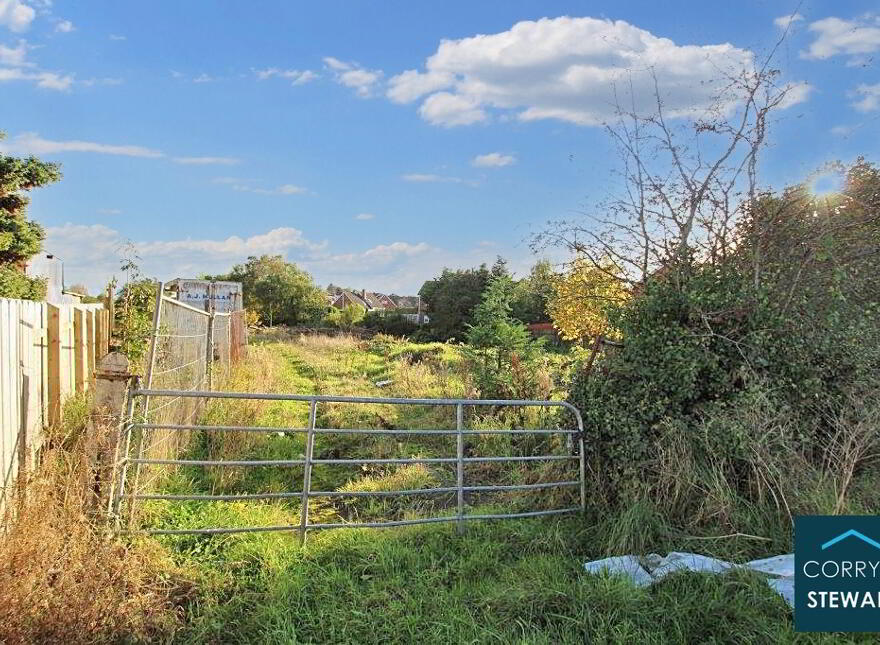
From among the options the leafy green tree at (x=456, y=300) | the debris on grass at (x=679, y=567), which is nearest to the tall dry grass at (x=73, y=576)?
Answer: the debris on grass at (x=679, y=567)

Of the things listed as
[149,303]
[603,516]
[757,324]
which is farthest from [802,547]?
[149,303]

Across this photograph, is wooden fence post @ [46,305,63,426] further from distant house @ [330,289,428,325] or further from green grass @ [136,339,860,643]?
distant house @ [330,289,428,325]

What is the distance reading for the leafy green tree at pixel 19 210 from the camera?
18531mm

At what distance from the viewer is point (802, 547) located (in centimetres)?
399

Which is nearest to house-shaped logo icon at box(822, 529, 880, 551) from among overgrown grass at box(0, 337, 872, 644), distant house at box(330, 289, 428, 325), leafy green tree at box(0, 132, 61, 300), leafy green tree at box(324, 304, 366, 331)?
overgrown grass at box(0, 337, 872, 644)

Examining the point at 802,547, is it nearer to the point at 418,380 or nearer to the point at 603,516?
the point at 603,516

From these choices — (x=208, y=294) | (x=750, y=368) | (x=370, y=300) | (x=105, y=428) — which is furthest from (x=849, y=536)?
(x=370, y=300)

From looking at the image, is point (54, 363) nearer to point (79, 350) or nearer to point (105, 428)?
point (79, 350)

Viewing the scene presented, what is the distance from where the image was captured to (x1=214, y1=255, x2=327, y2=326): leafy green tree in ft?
151

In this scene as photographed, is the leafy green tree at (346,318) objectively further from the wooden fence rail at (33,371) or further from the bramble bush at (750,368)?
the bramble bush at (750,368)

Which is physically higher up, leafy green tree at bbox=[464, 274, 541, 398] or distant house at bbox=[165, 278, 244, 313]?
distant house at bbox=[165, 278, 244, 313]

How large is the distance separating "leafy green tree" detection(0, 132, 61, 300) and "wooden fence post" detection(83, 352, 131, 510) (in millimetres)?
15069

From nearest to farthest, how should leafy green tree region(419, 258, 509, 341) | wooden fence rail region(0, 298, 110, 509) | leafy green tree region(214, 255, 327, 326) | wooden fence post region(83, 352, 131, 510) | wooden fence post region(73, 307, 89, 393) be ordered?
wooden fence rail region(0, 298, 110, 509) < wooden fence post region(83, 352, 131, 510) < wooden fence post region(73, 307, 89, 393) < leafy green tree region(419, 258, 509, 341) < leafy green tree region(214, 255, 327, 326)

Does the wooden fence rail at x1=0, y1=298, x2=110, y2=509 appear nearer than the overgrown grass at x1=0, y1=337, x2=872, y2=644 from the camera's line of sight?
No
